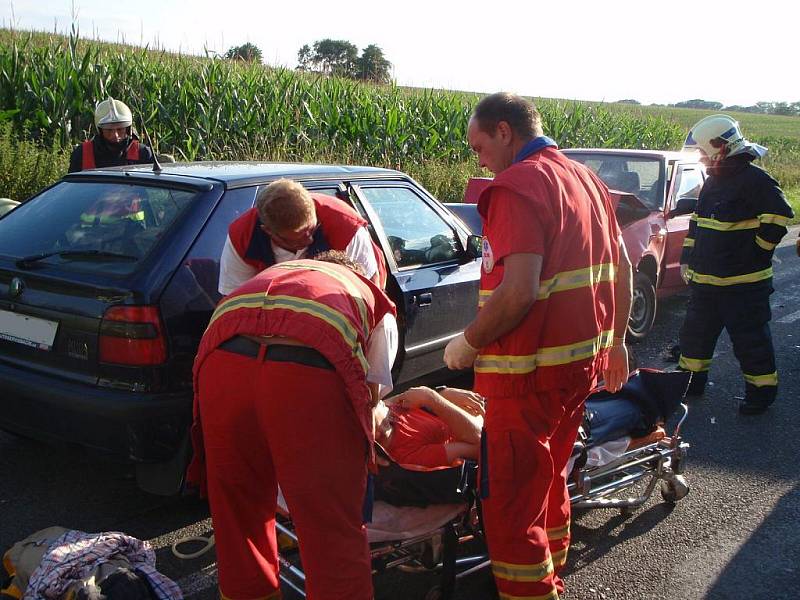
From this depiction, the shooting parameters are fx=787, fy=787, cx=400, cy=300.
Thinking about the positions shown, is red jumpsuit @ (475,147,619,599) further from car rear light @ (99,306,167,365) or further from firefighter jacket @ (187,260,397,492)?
car rear light @ (99,306,167,365)

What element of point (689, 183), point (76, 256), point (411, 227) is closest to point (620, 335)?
point (411, 227)

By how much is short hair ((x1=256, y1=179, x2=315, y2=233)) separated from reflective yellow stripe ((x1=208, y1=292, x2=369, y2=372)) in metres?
0.60

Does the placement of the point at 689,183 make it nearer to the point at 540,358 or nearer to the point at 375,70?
the point at 540,358

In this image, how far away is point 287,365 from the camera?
7.45 feet

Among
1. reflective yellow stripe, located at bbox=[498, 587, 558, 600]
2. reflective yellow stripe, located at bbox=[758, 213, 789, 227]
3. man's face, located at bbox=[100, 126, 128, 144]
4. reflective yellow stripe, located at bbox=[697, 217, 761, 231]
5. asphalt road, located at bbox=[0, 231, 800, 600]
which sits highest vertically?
man's face, located at bbox=[100, 126, 128, 144]

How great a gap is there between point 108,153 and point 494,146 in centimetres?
443

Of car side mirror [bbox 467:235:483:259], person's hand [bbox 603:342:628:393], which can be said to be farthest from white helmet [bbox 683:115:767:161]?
person's hand [bbox 603:342:628:393]

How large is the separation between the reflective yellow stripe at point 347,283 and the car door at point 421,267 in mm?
1938

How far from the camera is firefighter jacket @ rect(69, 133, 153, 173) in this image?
6.21 meters

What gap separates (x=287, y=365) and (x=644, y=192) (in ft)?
22.1

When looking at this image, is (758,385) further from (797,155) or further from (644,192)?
(797,155)

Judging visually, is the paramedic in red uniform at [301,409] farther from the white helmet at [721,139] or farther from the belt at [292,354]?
the white helmet at [721,139]

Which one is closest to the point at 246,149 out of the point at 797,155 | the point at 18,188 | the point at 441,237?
the point at 18,188

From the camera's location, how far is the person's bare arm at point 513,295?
259cm
